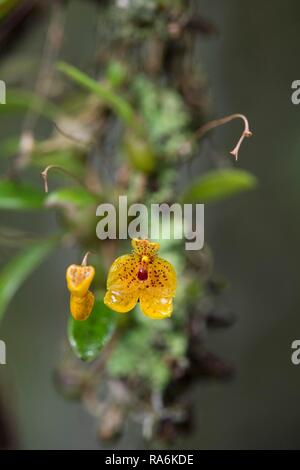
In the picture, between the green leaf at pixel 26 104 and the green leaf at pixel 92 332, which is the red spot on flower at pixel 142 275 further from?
the green leaf at pixel 26 104

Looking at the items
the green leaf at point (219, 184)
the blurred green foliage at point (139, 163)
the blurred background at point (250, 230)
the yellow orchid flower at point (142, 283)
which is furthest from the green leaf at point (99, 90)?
the blurred background at point (250, 230)

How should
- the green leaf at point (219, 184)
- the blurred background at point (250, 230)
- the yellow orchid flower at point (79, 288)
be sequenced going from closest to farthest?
the yellow orchid flower at point (79, 288) < the green leaf at point (219, 184) < the blurred background at point (250, 230)

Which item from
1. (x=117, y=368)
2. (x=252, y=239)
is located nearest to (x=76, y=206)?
(x=117, y=368)

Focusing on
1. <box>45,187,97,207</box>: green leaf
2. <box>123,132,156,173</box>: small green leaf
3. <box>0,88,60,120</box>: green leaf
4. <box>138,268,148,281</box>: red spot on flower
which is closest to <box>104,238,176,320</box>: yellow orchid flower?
<box>138,268,148,281</box>: red spot on flower

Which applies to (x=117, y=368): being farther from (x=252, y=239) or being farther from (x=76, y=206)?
(x=252, y=239)

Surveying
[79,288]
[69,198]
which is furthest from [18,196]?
[79,288]
